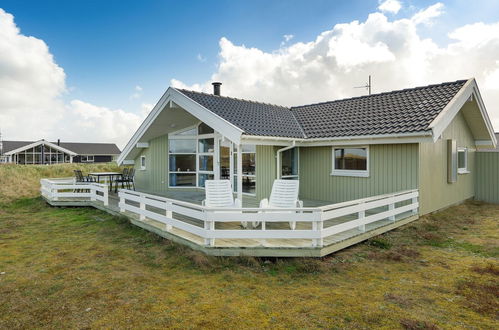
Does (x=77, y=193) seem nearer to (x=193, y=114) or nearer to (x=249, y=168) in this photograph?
(x=193, y=114)

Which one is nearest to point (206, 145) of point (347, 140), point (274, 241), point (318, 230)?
point (347, 140)

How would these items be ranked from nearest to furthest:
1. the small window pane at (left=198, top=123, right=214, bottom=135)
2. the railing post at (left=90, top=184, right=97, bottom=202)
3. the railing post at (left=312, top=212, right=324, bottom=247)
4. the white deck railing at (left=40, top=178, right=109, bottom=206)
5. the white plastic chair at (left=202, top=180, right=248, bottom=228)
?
the railing post at (left=312, top=212, right=324, bottom=247), the white plastic chair at (left=202, top=180, right=248, bottom=228), the white deck railing at (left=40, top=178, right=109, bottom=206), the railing post at (left=90, top=184, right=97, bottom=202), the small window pane at (left=198, top=123, right=214, bottom=135)

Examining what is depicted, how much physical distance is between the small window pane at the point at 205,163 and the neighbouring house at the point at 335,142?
1.7 inches

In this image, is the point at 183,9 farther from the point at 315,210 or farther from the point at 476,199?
the point at 476,199

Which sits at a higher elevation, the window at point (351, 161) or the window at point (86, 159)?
the window at point (86, 159)

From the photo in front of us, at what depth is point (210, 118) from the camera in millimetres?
8039

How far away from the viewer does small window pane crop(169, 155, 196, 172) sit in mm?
12398

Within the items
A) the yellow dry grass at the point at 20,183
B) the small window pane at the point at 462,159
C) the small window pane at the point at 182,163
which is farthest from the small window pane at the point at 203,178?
the small window pane at the point at 462,159

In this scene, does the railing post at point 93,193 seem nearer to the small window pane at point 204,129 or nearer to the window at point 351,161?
the small window pane at point 204,129

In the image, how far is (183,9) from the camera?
47.0ft

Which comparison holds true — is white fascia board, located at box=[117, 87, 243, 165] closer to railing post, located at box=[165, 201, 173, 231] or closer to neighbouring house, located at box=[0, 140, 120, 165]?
railing post, located at box=[165, 201, 173, 231]

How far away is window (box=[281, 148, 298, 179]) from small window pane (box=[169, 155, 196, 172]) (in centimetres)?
417

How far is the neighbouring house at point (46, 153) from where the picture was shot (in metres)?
43.5

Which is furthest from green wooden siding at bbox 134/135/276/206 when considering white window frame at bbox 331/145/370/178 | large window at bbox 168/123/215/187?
white window frame at bbox 331/145/370/178
